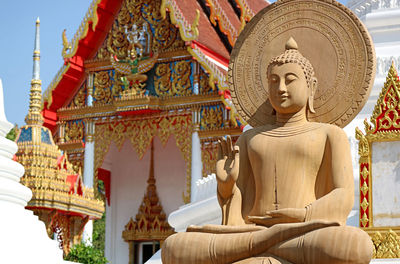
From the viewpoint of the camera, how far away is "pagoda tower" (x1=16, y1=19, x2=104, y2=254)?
32.3 ft

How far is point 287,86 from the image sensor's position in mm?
3695

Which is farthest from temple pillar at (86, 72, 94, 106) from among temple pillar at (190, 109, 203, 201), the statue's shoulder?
the statue's shoulder

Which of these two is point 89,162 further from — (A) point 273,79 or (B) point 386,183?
(A) point 273,79

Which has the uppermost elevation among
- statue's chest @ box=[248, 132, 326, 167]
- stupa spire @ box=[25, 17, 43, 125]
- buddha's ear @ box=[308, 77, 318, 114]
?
stupa spire @ box=[25, 17, 43, 125]

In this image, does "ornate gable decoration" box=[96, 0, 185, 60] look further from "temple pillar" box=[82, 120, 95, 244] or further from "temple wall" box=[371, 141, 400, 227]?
"temple wall" box=[371, 141, 400, 227]

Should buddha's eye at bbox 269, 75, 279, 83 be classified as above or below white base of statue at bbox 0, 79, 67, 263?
above

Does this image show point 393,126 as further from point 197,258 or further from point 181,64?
point 181,64

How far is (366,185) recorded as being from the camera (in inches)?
237

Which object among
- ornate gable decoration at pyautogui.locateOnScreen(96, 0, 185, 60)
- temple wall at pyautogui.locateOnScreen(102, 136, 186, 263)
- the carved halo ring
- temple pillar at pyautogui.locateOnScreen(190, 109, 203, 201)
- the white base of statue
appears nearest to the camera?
the carved halo ring

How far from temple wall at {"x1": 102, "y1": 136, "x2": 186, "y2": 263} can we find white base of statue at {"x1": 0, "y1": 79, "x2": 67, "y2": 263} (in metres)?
7.95

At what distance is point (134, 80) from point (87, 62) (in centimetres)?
96

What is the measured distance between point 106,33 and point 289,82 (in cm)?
981

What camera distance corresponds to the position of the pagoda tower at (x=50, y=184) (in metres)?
9.84

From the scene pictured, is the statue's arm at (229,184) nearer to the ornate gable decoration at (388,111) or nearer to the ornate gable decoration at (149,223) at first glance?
the ornate gable decoration at (388,111)
